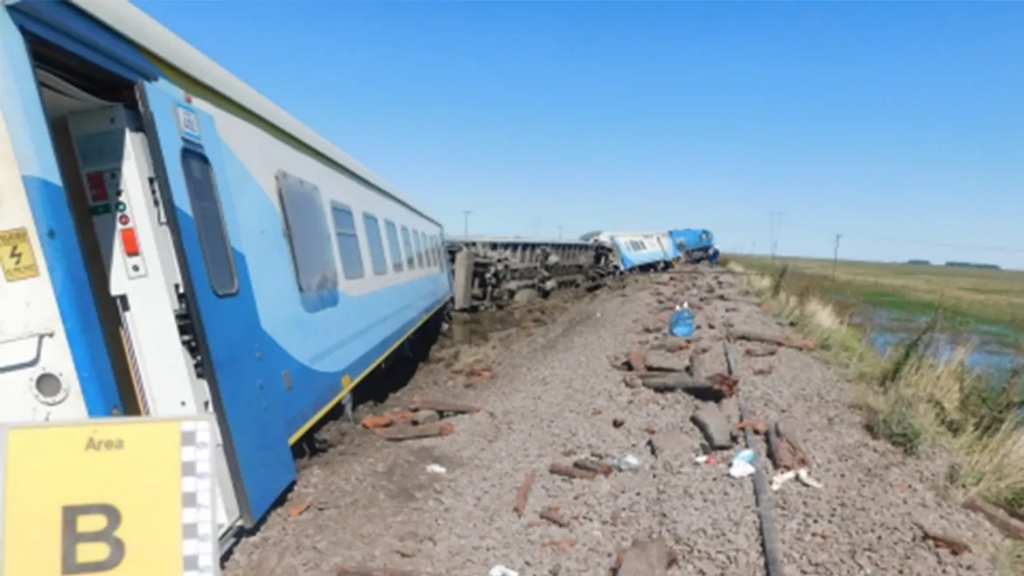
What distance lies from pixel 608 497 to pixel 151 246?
379 cm

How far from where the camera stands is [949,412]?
24.0 feet

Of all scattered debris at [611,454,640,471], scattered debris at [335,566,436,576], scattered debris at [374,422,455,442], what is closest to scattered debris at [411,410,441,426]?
scattered debris at [374,422,455,442]

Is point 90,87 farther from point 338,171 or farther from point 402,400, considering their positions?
point 402,400

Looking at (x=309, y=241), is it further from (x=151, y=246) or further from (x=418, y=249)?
(x=418, y=249)

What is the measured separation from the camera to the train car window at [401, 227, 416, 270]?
→ 10.9 metres

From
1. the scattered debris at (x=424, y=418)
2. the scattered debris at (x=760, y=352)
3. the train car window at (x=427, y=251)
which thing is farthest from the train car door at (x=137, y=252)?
the train car window at (x=427, y=251)

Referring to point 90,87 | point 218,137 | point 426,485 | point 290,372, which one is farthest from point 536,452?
point 90,87

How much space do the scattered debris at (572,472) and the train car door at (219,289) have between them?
2305 millimetres

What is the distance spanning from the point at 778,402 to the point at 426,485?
4253mm

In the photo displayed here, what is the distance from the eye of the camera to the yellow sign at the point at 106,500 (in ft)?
6.65

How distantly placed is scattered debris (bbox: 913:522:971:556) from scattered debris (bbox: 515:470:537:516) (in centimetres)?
289

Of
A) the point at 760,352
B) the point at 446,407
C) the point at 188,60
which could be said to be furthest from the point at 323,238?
the point at 760,352

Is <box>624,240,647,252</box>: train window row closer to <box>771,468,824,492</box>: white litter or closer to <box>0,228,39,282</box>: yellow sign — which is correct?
<box>771,468,824,492</box>: white litter

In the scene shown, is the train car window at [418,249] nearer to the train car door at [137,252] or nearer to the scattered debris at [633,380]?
the scattered debris at [633,380]
